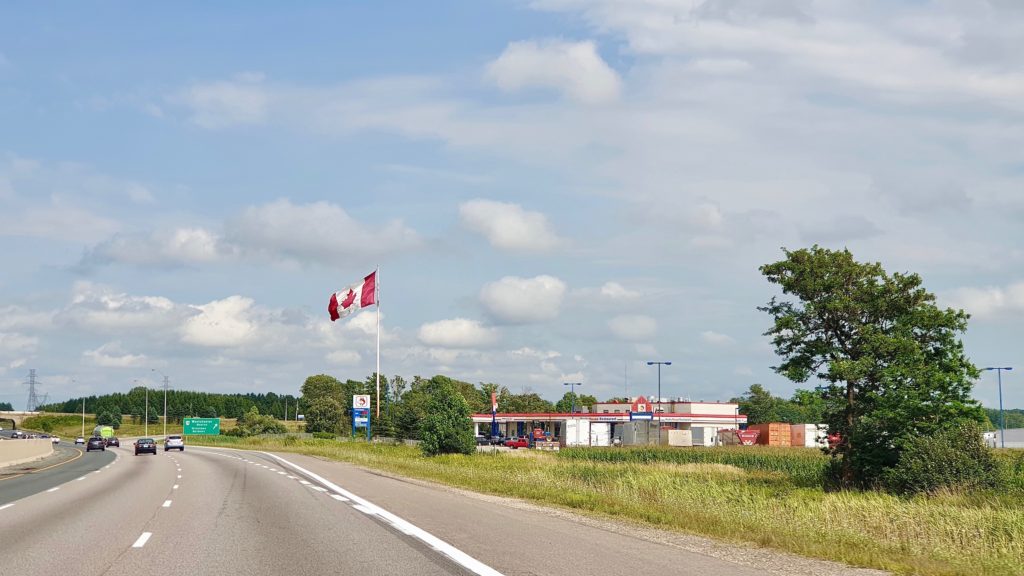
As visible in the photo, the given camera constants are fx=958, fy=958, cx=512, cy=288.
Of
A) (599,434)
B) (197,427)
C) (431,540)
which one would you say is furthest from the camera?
(197,427)

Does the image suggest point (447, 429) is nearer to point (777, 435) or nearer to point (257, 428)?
point (777, 435)

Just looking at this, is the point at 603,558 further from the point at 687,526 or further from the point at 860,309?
the point at 860,309

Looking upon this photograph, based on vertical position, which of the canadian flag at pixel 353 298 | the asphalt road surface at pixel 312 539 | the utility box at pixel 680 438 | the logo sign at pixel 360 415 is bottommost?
the utility box at pixel 680 438

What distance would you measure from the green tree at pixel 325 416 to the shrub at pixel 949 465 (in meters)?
139

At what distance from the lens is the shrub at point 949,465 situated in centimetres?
3853

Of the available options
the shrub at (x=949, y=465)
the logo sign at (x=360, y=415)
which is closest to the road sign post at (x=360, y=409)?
the logo sign at (x=360, y=415)

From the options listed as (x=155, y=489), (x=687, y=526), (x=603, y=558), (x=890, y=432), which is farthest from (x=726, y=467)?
(x=603, y=558)

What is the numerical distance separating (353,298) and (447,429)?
15416 millimetres

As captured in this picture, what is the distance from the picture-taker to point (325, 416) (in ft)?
573

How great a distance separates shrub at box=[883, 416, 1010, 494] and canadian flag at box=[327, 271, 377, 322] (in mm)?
38731

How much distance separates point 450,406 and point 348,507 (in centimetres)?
4020

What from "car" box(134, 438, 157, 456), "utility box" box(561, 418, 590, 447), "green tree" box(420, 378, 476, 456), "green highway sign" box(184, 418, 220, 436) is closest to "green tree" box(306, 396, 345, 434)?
"green highway sign" box(184, 418, 220, 436)

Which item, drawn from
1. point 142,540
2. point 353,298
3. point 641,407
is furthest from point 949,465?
point 641,407

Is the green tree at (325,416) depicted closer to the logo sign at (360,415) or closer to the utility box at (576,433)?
the utility box at (576,433)
